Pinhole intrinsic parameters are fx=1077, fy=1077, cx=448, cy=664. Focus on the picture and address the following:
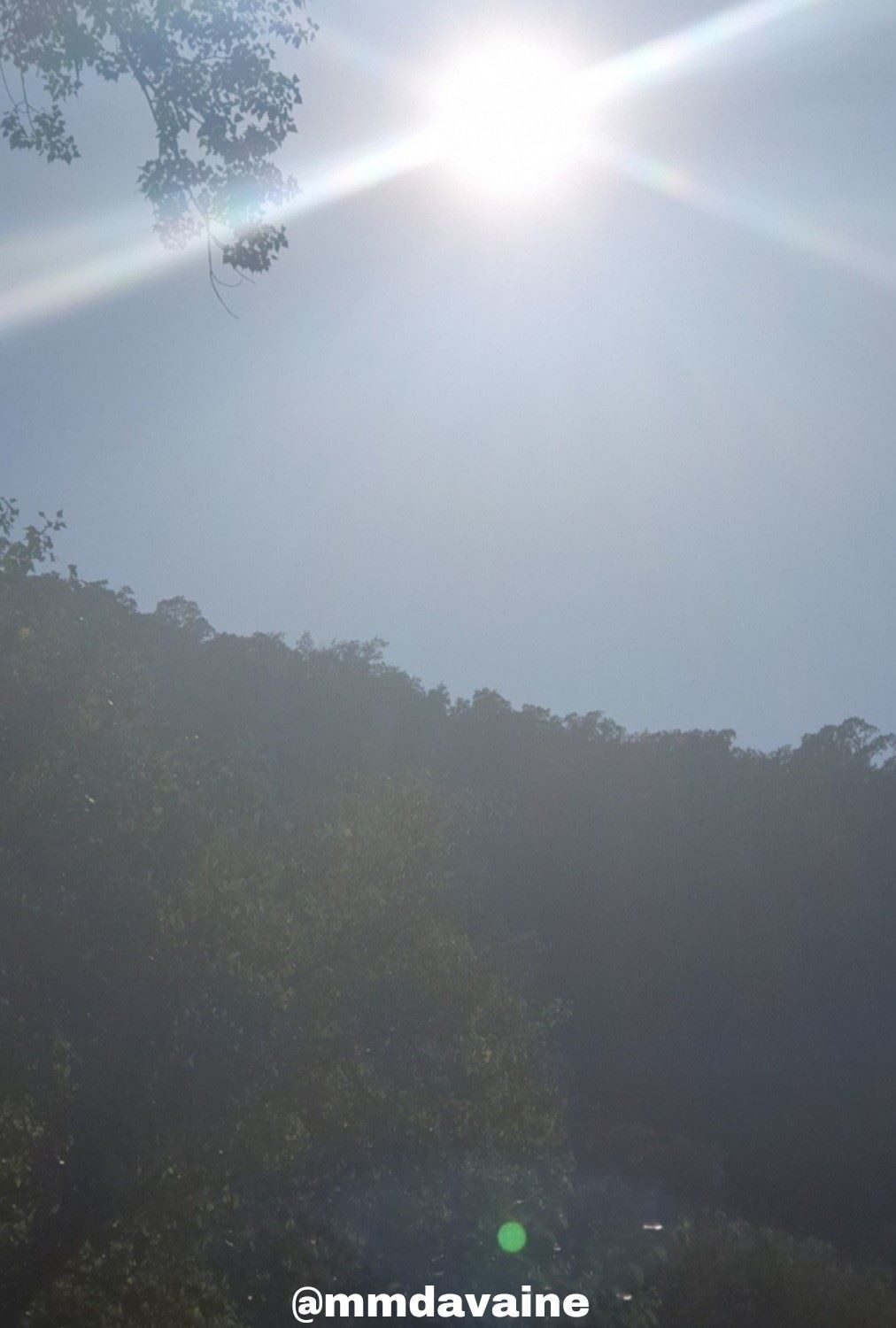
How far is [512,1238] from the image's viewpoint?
11609mm

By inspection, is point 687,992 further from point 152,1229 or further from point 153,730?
point 152,1229

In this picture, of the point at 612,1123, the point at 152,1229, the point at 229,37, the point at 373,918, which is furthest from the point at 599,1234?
the point at 612,1123

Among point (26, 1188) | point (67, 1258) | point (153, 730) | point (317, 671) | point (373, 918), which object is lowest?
point (67, 1258)

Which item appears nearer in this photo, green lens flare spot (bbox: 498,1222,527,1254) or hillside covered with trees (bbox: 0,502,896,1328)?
hillside covered with trees (bbox: 0,502,896,1328)

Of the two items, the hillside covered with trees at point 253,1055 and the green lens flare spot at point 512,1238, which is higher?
the hillside covered with trees at point 253,1055

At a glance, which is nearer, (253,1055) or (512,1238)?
(512,1238)

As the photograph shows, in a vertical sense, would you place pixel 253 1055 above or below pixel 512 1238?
above

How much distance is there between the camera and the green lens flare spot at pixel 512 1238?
37.6 feet

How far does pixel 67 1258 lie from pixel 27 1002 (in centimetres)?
286

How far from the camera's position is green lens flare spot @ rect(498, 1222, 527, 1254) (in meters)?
11.5

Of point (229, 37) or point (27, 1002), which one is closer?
point (229, 37)

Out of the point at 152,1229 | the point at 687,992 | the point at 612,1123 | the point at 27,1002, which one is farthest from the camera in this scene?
the point at 687,992

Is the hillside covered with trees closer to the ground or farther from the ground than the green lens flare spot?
farther from the ground

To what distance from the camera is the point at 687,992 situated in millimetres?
46719
